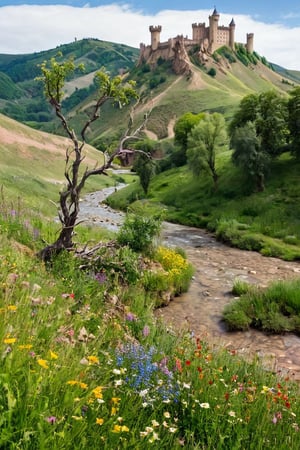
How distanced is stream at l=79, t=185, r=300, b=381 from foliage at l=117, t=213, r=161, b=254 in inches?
76.3

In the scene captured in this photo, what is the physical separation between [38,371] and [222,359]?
14.0 ft

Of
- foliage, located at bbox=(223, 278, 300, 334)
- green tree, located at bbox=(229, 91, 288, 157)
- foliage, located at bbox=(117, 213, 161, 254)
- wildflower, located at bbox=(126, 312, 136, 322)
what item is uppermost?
green tree, located at bbox=(229, 91, 288, 157)

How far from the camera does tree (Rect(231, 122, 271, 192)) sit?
37219 mm

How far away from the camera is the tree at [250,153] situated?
3722 centimetres

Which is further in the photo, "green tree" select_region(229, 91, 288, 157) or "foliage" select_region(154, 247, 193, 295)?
"green tree" select_region(229, 91, 288, 157)

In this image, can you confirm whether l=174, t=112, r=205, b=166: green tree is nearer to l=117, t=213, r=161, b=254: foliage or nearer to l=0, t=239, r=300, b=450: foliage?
l=117, t=213, r=161, b=254: foliage

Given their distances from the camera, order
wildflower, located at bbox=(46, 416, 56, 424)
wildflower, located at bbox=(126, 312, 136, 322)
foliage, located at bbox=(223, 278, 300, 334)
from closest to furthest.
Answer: wildflower, located at bbox=(46, 416, 56, 424), wildflower, located at bbox=(126, 312, 136, 322), foliage, located at bbox=(223, 278, 300, 334)

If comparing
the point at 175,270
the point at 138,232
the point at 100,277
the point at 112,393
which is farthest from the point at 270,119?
the point at 112,393

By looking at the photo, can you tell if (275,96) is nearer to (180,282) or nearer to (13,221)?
(180,282)

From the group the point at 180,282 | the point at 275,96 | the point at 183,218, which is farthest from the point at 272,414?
the point at 275,96

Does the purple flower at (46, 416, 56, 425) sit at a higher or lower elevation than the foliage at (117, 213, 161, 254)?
higher

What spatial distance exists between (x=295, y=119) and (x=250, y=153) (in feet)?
17.0

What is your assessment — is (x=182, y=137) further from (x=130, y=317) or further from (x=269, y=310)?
(x=130, y=317)

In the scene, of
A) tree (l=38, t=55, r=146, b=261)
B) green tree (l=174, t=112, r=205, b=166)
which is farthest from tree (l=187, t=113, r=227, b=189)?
tree (l=38, t=55, r=146, b=261)
